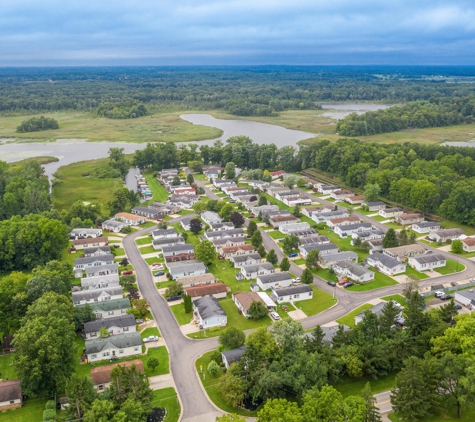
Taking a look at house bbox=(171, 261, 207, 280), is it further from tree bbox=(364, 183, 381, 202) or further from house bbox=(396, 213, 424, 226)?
tree bbox=(364, 183, 381, 202)

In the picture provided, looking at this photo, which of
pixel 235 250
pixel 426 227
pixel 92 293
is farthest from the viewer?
pixel 426 227

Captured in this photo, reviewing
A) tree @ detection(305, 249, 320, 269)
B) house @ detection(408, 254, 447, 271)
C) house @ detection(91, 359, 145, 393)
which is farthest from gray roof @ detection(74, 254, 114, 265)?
house @ detection(408, 254, 447, 271)

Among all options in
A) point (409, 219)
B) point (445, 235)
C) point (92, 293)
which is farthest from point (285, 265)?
point (409, 219)

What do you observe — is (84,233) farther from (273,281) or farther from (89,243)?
(273,281)

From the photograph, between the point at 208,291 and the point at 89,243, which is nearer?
the point at 208,291

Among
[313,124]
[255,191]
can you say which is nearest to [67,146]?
[255,191]

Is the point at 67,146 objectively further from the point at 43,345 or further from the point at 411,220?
the point at 43,345
